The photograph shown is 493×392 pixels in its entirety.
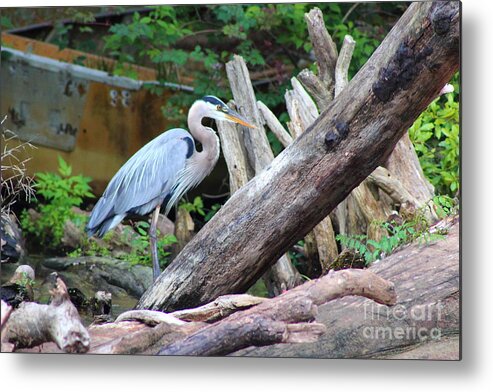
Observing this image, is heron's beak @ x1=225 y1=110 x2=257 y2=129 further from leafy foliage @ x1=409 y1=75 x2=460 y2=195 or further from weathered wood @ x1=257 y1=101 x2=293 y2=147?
leafy foliage @ x1=409 y1=75 x2=460 y2=195

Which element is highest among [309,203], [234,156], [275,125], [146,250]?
[275,125]

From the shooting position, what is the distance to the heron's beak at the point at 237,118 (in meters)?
3.29

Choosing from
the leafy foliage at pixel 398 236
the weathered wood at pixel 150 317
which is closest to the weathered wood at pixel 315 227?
the leafy foliage at pixel 398 236

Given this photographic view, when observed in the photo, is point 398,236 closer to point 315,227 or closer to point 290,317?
point 315,227

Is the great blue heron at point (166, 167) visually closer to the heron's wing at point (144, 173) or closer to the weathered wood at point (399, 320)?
the heron's wing at point (144, 173)

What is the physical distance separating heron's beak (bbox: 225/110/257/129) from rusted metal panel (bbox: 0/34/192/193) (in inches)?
7.7

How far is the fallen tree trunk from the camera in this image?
2871mm

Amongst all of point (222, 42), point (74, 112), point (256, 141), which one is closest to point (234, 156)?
point (256, 141)

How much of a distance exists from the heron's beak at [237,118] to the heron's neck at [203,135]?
0.08m

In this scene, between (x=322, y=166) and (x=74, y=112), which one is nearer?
(x=322, y=166)

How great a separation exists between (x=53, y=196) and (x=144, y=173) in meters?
0.32

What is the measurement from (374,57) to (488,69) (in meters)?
0.35

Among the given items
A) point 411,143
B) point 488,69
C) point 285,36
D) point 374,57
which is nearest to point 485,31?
point 488,69

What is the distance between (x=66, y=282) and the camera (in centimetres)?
319
